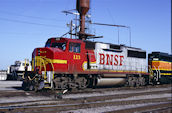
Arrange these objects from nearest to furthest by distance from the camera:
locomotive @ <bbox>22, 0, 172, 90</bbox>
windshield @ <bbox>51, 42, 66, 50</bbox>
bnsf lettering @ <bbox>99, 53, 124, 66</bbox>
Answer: locomotive @ <bbox>22, 0, 172, 90</bbox>
windshield @ <bbox>51, 42, 66, 50</bbox>
bnsf lettering @ <bbox>99, 53, 124, 66</bbox>

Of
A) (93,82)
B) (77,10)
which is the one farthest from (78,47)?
(77,10)

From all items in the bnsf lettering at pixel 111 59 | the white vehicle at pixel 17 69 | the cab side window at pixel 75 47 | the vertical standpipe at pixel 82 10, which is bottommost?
the white vehicle at pixel 17 69

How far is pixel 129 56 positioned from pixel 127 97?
736 cm

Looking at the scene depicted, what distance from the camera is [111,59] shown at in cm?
1666

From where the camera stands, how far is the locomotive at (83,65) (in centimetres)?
1315

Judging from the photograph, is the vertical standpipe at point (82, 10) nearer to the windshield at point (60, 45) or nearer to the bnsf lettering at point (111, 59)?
the bnsf lettering at point (111, 59)

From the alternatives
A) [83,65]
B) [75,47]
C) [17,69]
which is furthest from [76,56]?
[17,69]

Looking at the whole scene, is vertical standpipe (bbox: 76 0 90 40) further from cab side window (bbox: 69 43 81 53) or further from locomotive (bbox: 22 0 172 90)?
cab side window (bbox: 69 43 81 53)

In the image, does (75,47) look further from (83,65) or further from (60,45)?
(83,65)

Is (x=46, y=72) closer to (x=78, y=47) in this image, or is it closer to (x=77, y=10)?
(x=78, y=47)

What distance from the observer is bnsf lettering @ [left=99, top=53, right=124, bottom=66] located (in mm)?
16064

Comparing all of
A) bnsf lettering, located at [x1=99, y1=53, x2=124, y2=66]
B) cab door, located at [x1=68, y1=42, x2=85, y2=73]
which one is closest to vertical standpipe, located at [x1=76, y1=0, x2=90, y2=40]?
bnsf lettering, located at [x1=99, y1=53, x2=124, y2=66]

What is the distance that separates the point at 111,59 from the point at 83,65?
9.62 feet

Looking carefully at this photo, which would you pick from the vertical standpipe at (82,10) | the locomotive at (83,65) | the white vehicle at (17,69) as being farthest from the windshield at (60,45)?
the white vehicle at (17,69)
